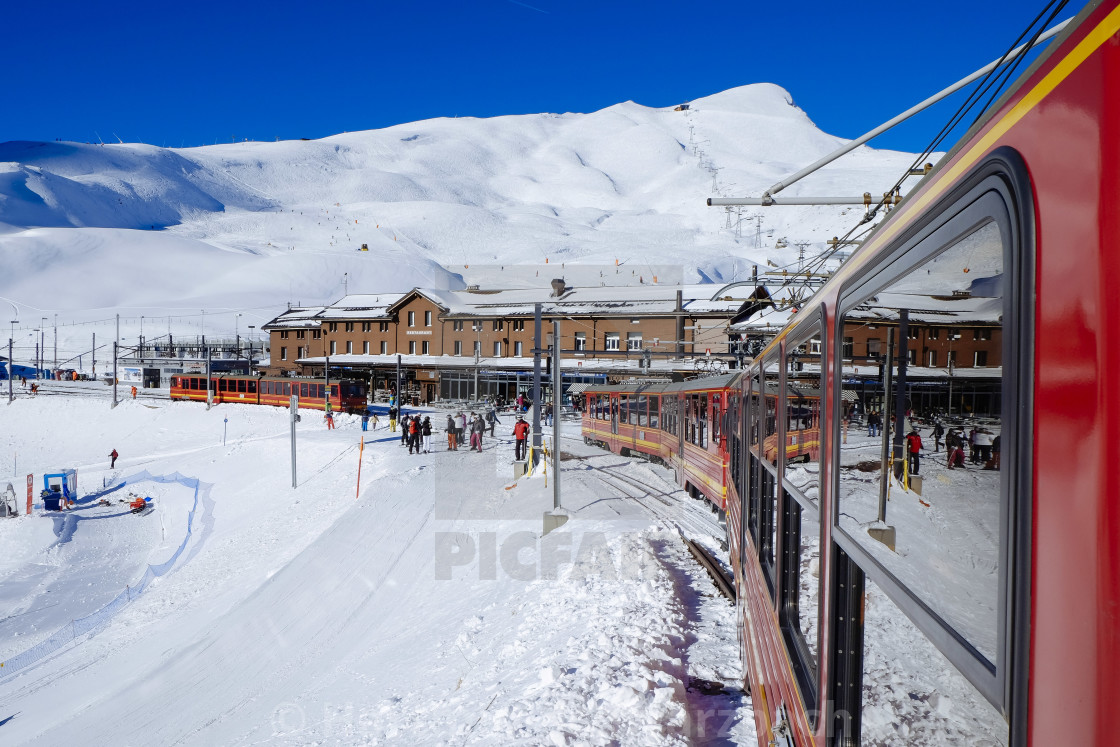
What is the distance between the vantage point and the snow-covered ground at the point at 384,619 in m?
7.93

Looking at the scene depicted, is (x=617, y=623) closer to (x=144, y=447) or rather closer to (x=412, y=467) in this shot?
(x=412, y=467)

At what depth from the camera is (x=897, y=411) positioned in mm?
2105

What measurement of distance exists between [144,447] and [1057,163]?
4757cm

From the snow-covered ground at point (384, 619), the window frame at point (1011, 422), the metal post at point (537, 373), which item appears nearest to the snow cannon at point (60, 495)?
the snow-covered ground at point (384, 619)

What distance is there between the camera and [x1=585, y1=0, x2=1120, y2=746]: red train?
1047 mm

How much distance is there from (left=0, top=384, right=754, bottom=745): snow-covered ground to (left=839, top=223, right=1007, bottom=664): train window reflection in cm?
566

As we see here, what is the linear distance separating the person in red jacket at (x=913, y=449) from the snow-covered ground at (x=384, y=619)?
19.2ft

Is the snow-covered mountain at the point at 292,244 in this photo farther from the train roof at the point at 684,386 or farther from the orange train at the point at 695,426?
the orange train at the point at 695,426

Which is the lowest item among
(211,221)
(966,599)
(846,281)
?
(966,599)

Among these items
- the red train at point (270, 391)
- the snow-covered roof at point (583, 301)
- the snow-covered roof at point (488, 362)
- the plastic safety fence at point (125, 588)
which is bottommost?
the plastic safety fence at point (125, 588)

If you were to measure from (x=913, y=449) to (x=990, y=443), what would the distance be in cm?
50

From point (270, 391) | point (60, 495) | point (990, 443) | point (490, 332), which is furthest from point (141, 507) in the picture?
point (990, 443)

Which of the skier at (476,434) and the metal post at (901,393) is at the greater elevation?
the metal post at (901,393)

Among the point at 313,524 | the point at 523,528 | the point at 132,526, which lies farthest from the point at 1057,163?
the point at 132,526
